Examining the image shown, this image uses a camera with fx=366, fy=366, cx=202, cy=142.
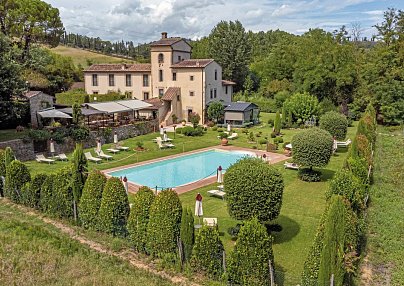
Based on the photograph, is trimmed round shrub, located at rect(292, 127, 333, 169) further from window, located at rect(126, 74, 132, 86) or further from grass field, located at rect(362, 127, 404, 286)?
window, located at rect(126, 74, 132, 86)

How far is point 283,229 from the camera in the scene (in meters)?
13.3

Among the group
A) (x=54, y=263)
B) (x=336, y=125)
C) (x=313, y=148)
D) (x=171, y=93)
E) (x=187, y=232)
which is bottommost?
(x=54, y=263)

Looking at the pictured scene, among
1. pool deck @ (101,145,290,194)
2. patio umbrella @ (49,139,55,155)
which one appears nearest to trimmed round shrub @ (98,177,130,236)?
pool deck @ (101,145,290,194)

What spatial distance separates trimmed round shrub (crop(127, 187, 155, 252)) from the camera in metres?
11.2

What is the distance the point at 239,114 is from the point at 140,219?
27.9 meters

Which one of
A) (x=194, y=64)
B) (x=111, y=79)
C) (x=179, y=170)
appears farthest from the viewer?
(x=111, y=79)

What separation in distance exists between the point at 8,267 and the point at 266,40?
8649cm

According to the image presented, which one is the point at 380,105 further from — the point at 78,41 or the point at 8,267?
the point at 78,41

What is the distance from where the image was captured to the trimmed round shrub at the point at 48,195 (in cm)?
1423

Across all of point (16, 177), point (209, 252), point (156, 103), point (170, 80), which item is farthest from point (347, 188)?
point (170, 80)

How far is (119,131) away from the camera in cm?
3086

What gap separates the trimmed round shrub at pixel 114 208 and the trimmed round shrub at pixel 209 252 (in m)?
3.38

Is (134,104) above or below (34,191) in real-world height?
above

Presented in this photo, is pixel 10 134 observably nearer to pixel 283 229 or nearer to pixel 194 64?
pixel 194 64
